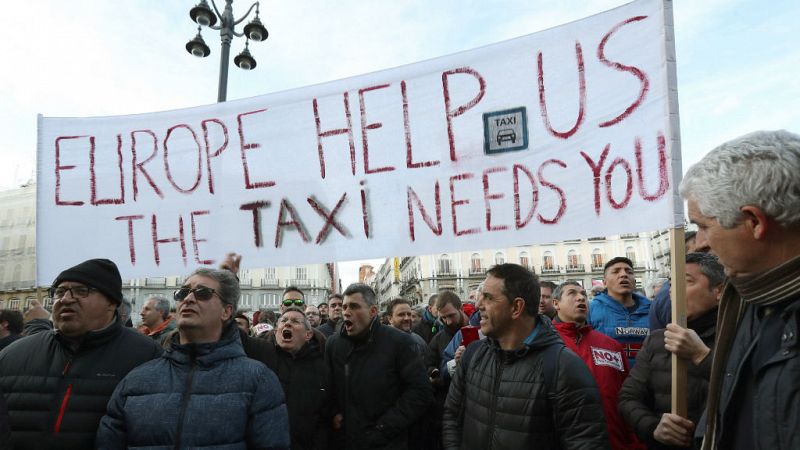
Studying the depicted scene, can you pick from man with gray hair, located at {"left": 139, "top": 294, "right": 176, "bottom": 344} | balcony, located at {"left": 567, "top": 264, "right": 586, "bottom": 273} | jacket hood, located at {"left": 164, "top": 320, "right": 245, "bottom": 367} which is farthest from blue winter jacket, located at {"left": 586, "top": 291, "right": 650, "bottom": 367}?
balcony, located at {"left": 567, "top": 264, "right": 586, "bottom": 273}

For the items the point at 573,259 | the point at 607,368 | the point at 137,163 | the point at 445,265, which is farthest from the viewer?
the point at 445,265

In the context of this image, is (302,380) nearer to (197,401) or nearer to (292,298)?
(197,401)

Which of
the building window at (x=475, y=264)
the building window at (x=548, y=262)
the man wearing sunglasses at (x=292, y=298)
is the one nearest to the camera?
the man wearing sunglasses at (x=292, y=298)

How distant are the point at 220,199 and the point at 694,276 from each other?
3.32m

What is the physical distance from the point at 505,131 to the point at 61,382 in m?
2.93

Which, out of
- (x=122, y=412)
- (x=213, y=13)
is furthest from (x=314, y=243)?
(x=213, y=13)

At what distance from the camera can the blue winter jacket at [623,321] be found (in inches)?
175

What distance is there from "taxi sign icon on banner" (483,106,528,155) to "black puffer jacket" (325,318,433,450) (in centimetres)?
165

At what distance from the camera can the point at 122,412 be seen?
239 centimetres

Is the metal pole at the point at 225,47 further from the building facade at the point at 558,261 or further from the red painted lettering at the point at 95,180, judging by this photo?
the building facade at the point at 558,261

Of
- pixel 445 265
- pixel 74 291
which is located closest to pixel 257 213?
pixel 74 291

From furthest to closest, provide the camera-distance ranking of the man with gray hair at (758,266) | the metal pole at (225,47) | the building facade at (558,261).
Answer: the building facade at (558,261), the metal pole at (225,47), the man with gray hair at (758,266)

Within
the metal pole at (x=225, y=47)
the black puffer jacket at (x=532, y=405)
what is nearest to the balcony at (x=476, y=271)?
the metal pole at (x=225, y=47)

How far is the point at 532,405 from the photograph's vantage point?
8.44 ft
